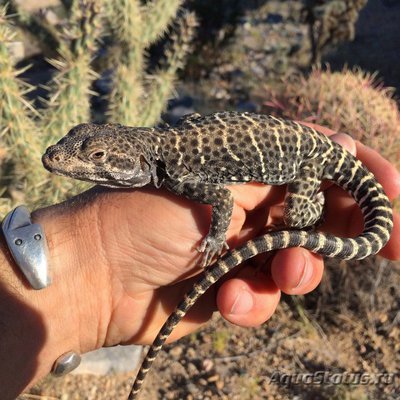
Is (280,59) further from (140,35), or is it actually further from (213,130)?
(213,130)

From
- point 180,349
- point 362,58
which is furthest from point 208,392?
point 362,58

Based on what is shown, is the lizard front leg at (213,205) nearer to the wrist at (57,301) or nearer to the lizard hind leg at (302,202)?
the lizard hind leg at (302,202)

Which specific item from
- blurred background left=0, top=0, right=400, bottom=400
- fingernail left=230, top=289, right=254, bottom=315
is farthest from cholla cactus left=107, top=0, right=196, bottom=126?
fingernail left=230, top=289, right=254, bottom=315

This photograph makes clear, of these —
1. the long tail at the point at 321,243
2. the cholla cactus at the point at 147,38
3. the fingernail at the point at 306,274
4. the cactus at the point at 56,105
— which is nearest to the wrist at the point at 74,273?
the long tail at the point at 321,243

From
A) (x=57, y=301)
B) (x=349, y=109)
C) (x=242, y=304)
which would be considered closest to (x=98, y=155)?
(x=57, y=301)

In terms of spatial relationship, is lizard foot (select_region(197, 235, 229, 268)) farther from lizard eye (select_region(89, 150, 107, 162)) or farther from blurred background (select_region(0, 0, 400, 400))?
blurred background (select_region(0, 0, 400, 400))
